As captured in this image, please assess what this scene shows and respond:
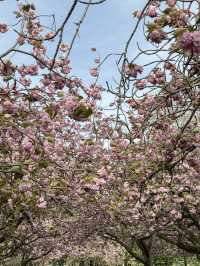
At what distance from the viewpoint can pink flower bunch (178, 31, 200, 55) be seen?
3246 mm

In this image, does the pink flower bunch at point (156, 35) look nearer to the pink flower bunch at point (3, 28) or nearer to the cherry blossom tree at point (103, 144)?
the cherry blossom tree at point (103, 144)

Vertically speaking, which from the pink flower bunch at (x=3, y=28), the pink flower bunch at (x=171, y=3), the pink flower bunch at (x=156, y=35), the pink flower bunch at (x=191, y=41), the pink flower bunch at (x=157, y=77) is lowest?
the pink flower bunch at (x=191, y=41)

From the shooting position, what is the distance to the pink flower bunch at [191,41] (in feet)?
10.6

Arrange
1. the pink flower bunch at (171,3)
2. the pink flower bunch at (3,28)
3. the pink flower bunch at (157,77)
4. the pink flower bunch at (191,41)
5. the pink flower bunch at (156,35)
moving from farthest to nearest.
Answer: the pink flower bunch at (3,28), the pink flower bunch at (157,77), the pink flower bunch at (171,3), the pink flower bunch at (156,35), the pink flower bunch at (191,41)

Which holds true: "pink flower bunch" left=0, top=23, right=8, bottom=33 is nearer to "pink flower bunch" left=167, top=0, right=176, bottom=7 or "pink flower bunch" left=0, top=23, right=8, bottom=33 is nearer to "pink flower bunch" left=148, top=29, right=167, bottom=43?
"pink flower bunch" left=167, top=0, right=176, bottom=7

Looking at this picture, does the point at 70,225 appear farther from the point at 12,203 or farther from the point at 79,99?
the point at 79,99

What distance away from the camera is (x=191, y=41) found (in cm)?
327

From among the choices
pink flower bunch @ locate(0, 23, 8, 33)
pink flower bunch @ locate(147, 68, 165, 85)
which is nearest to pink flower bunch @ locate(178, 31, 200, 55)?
pink flower bunch @ locate(147, 68, 165, 85)

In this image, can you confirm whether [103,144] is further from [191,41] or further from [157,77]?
[191,41]

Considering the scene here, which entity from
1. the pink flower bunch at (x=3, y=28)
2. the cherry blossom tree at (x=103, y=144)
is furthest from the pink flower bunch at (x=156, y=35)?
the pink flower bunch at (x=3, y=28)

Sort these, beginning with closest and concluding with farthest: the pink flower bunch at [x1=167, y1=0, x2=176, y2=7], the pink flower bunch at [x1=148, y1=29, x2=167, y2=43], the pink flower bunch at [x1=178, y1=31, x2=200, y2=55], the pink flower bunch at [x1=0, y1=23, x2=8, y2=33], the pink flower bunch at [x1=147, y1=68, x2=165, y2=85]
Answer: the pink flower bunch at [x1=178, y1=31, x2=200, y2=55] < the pink flower bunch at [x1=148, y1=29, x2=167, y2=43] < the pink flower bunch at [x1=167, y1=0, x2=176, y2=7] < the pink flower bunch at [x1=147, y1=68, x2=165, y2=85] < the pink flower bunch at [x1=0, y1=23, x2=8, y2=33]

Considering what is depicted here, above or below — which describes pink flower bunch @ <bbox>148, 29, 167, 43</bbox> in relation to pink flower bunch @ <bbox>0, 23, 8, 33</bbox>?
below

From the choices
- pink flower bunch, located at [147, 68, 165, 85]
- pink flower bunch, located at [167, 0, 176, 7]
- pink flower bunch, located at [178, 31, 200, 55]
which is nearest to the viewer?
pink flower bunch, located at [178, 31, 200, 55]

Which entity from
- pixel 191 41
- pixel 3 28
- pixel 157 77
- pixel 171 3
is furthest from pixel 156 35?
pixel 3 28
